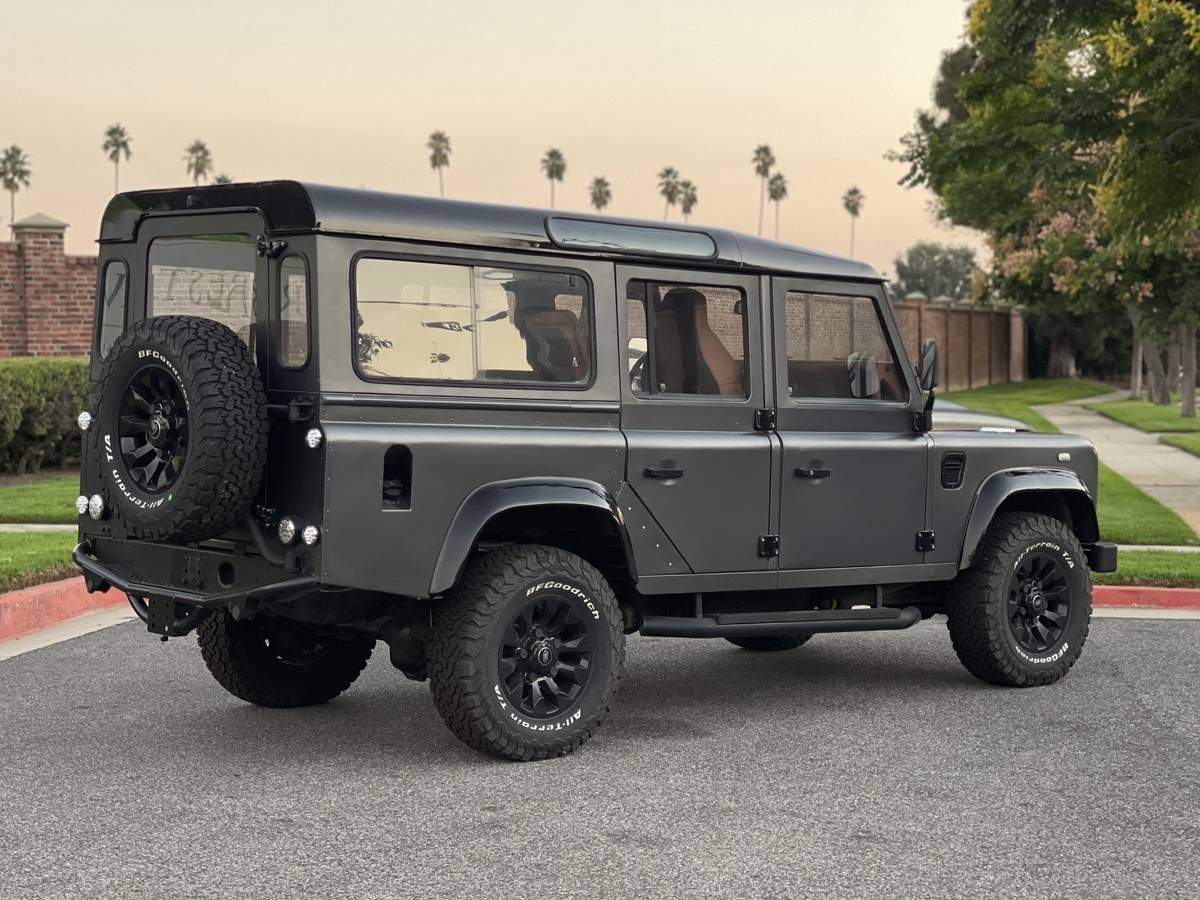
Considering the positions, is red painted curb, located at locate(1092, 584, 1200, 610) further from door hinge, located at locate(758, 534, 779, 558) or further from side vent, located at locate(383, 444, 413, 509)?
side vent, located at locate(383, 444, 413, 509)

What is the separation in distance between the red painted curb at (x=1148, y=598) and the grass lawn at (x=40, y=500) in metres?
8.91

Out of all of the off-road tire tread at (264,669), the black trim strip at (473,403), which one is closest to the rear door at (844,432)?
the black trim strip at (473,403)

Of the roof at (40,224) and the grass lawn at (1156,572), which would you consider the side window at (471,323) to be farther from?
the roof at (40,224)

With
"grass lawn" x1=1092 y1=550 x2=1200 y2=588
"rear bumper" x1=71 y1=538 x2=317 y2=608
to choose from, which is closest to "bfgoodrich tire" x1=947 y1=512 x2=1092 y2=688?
"grass lawn" x1=1092 y1=550 x2=1200 y2=588

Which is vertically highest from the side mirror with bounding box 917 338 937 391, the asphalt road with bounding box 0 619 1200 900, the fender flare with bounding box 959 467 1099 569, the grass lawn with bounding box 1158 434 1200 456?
the side mirror with bounding box 917 338 937 391

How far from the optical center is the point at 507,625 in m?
6.26

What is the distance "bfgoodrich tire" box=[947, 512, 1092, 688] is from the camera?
310 inches

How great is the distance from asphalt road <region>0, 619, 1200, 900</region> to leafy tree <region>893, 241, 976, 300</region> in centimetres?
10841

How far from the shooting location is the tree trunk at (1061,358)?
68562 millimetres

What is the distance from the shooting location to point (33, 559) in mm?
10758

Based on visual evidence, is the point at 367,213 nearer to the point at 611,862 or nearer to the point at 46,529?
the point at 611,862

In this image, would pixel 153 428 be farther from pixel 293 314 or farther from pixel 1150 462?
pixel 1150 462

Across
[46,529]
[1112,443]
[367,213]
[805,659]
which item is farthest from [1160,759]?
[1112,443]

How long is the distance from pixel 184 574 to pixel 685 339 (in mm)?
2394
